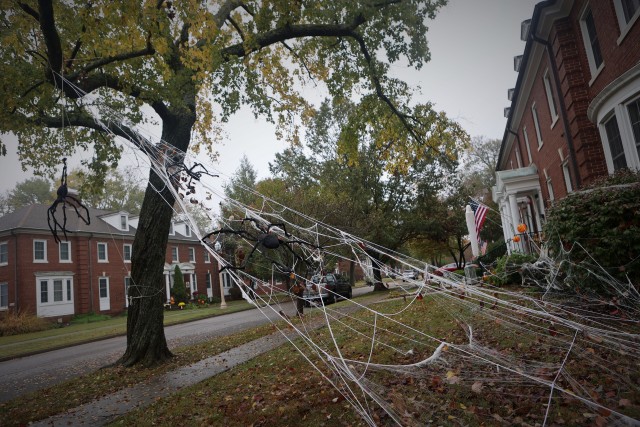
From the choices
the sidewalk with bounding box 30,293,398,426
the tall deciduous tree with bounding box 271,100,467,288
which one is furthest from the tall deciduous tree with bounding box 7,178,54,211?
the sidewalk with bounding box 30,293,398,426

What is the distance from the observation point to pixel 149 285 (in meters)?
8.03

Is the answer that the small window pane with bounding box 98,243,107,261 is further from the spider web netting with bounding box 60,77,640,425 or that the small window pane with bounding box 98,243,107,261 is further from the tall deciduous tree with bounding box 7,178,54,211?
A: the spider web netting with bounding box 60,77,640,425

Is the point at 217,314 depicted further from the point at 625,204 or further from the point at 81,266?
the point at 625,204

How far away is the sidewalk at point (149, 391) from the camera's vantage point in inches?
201

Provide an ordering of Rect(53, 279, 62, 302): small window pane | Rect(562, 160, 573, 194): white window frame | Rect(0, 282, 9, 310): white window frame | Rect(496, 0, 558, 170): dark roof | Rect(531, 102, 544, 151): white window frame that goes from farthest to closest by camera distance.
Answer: Rect(53, 279, 62, 302): small window pane, Rect(0, 282, 9, 310): white window frame, Rect(531, 102, 544, 151): white window frame, Rect(562, 160, 573, 194): white window frame, Rect(496, 0, 558, 170): dark roof

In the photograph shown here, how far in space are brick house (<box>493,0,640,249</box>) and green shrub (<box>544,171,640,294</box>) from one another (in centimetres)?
216

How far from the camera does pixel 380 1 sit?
8.70 metres

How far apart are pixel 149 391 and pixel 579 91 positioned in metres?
12.6

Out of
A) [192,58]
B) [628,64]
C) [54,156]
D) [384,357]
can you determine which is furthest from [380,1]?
[54,156]

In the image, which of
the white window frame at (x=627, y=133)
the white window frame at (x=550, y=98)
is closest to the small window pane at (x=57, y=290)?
the white window frame at (x=550, y=98)

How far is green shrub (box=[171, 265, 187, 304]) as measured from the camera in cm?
3231

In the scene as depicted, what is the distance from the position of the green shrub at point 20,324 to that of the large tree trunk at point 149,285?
61.0 feet

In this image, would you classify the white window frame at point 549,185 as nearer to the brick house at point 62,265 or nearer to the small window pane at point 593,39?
the small window pane at point 593,39

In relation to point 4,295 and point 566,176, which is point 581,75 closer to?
point 566,176
